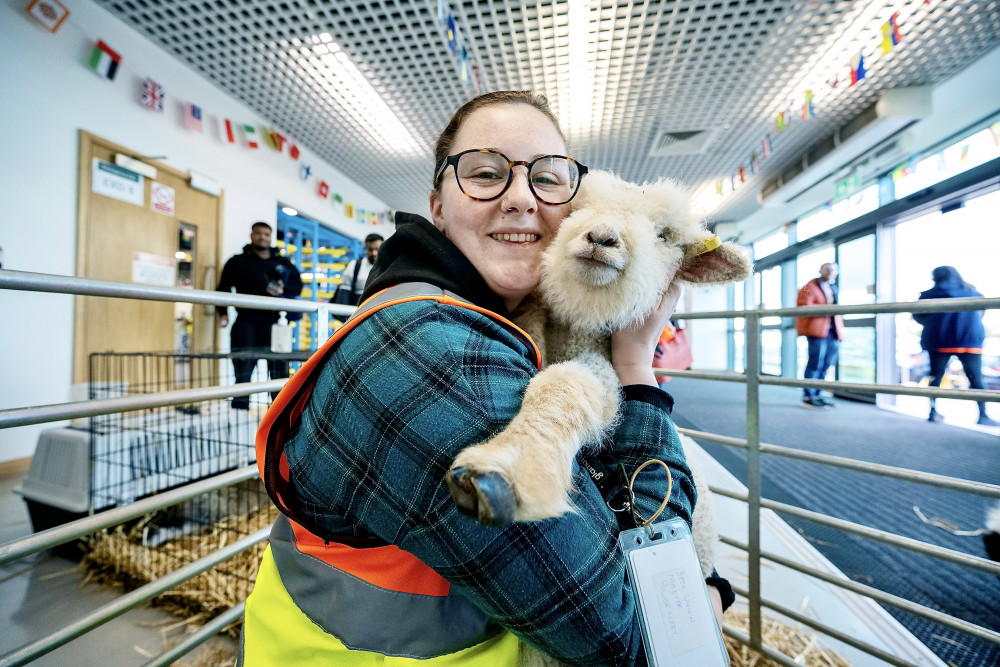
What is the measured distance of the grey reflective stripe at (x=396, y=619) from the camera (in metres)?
0.56

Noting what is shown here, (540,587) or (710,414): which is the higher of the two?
(540,587)

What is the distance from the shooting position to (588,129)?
5.22 meters

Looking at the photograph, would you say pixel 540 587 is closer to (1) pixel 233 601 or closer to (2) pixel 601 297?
(2) pixel 601 297

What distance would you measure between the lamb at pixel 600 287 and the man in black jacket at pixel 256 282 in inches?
143

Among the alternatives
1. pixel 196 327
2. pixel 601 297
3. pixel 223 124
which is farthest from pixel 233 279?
pixel 601 297

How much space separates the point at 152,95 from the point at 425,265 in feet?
14.9

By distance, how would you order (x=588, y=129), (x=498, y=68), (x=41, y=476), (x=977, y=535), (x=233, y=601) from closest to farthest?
(x=233, y=601) < (x=41, y=476) < (x=977, y=535) < (x=498, y=68) < (x=588, y=129)

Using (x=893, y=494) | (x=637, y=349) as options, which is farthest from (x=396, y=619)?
(x=893, y=494)

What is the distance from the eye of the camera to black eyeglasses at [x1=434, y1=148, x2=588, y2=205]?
0.83 m

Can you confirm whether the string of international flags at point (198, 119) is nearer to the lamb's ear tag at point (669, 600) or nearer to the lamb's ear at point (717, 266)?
the lamb's ear at point (717, 266)

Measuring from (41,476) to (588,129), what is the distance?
5536 millimetres

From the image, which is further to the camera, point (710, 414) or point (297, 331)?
point (297, 331)

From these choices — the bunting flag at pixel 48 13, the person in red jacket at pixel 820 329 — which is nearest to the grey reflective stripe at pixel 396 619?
the bunting flag at pixel 48 13

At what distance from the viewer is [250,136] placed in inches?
189
